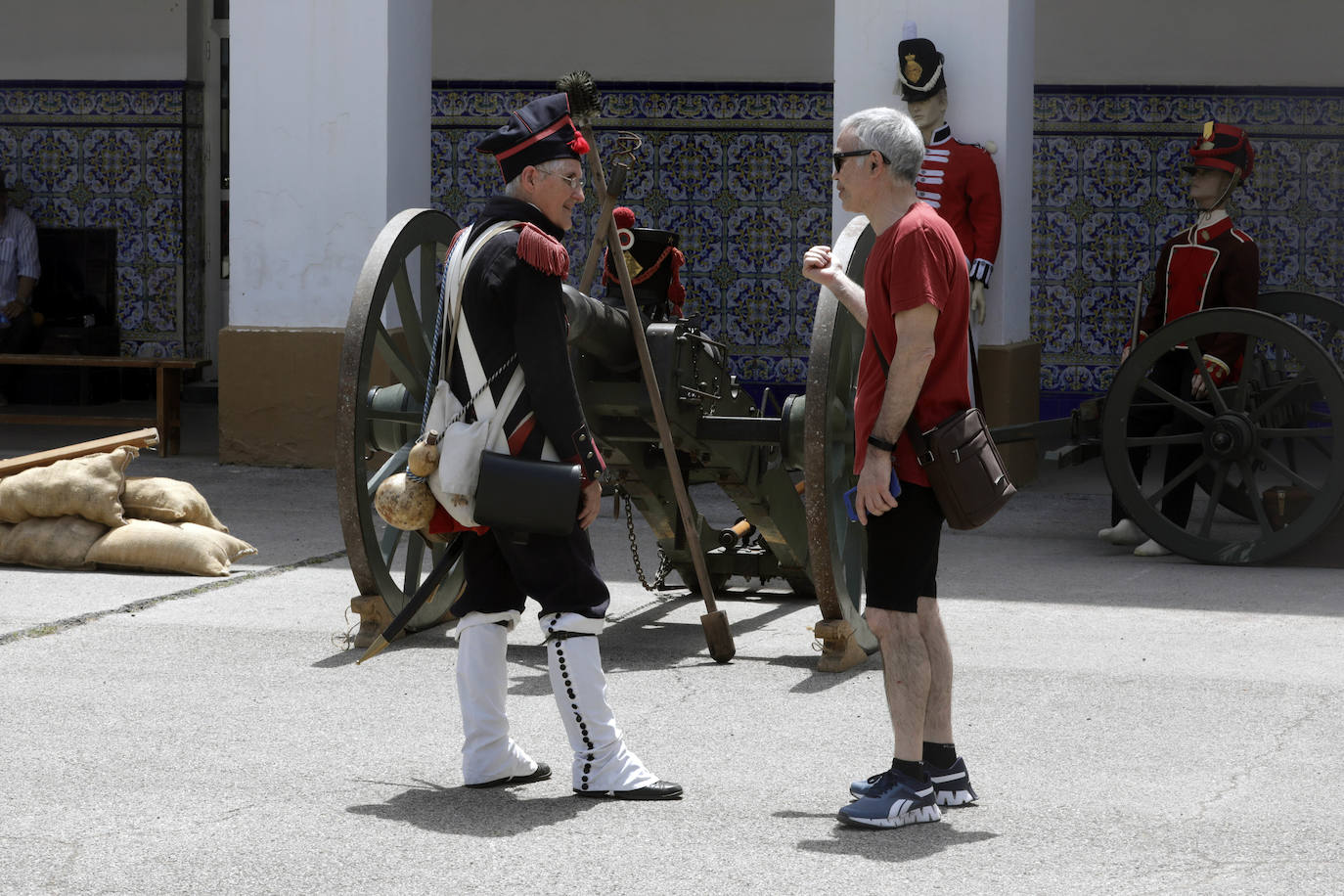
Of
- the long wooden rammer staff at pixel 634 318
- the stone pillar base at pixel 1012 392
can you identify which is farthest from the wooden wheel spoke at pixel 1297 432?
the long wooden rammer staff at pixel 634 318

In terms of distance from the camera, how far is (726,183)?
1096 cm

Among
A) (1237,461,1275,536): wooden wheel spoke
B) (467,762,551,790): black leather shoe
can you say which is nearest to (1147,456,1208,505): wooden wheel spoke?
(1237,461,1275,536): wooden wheel spoke

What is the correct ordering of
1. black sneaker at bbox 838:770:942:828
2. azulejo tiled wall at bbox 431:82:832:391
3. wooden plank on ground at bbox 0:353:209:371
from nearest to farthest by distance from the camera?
black sneaker at bbox 838:770:942:828, wooden plank on ground at bbox 0:353:209:371, azulejo tiled wall at bbox 431:82:832:391

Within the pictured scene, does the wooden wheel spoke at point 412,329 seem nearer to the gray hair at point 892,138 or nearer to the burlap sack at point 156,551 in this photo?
the burlap sack at point 156,551

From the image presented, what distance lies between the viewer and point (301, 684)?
15.7ft

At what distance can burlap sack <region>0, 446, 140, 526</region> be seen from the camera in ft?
20.6

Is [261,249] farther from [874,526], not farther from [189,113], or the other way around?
[874,526]

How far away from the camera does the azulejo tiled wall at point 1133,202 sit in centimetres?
1026

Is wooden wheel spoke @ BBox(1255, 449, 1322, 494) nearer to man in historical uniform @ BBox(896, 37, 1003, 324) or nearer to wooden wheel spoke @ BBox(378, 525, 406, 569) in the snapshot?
man in historical uniform @ BBox(896, 37, 1003, 324)

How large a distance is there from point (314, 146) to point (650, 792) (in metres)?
5.72

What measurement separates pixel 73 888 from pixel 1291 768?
257cm

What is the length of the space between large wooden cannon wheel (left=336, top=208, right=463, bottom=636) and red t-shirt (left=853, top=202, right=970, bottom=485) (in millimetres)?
1395

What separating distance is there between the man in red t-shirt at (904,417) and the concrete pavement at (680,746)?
0.54 ft

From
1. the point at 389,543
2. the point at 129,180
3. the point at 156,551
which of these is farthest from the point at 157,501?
the point at 129,180
